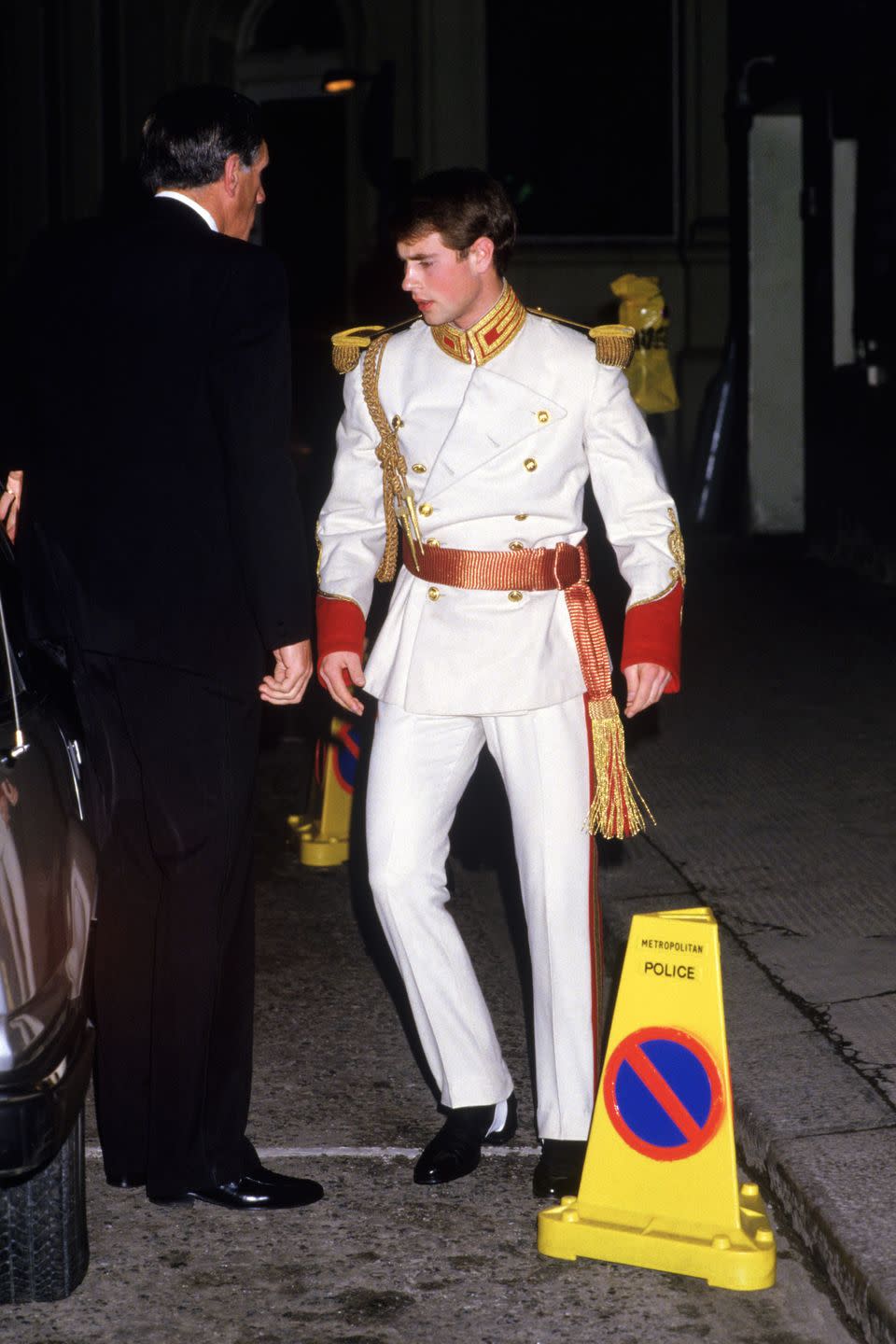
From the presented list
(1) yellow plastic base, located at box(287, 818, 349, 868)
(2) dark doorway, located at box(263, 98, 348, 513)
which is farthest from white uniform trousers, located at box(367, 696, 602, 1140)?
(2) dark doorway, located at box(263, 98, 348, 513)

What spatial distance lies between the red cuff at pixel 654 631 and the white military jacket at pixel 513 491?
0.08 feet

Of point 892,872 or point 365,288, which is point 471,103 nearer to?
point 365,288

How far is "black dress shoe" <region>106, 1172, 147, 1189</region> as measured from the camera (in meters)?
3.96

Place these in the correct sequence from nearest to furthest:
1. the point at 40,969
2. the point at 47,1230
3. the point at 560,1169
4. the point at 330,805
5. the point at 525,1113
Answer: the point at 40,969 → the point at 47,1230 → the point at 560,1169 → the point at 525,1113 → the point at 330,805

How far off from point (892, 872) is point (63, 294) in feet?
10.9

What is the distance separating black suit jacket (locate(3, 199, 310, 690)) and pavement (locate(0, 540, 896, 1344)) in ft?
3.65

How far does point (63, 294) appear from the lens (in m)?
3.63

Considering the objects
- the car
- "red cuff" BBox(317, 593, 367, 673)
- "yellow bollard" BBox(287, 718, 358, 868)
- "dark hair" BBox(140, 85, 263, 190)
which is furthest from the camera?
"yellow bollard" BBox(287, 718, 358, 868)

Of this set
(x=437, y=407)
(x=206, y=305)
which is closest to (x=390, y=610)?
(x=437, y=407)

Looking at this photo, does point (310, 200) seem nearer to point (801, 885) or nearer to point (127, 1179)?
point (801, 885)

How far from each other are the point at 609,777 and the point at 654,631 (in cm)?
30

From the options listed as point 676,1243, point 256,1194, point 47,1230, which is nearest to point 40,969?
point 47,1230

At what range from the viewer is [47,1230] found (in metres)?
3.43

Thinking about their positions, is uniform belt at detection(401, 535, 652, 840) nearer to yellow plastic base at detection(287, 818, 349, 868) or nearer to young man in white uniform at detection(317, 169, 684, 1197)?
young man in white uniform at detection(317, 169, 684, 1197)
